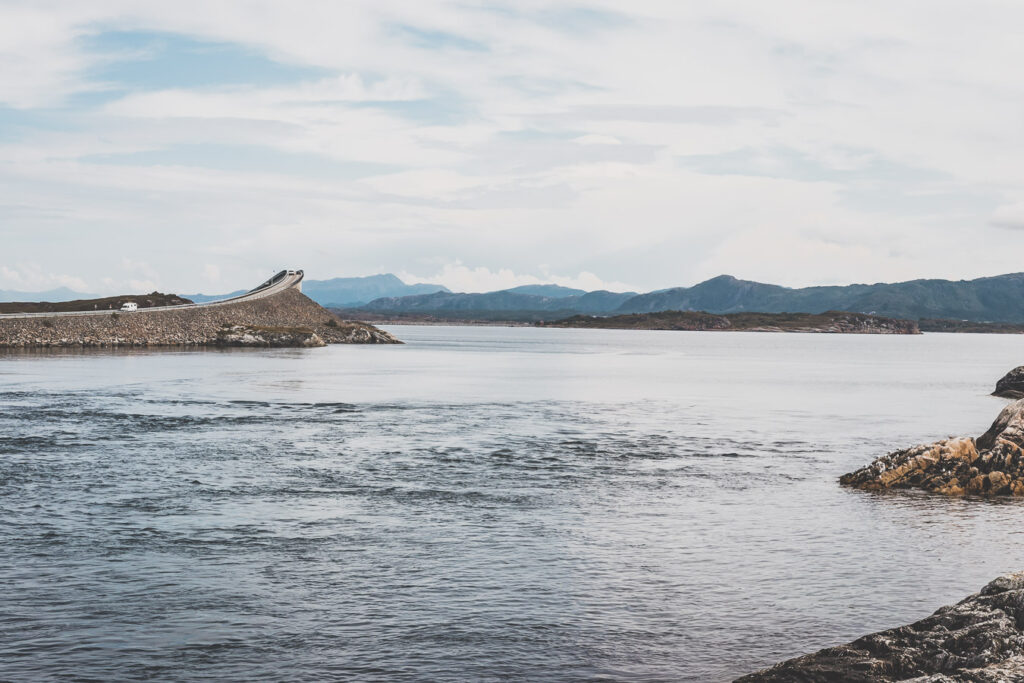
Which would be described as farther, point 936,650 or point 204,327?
point 204,327

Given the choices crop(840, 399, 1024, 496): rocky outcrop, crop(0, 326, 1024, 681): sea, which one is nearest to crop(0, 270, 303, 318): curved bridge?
crop(0, 326, 1024, 681): sea

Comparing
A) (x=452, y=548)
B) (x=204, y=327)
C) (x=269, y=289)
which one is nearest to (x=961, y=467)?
(x=452, y=548)

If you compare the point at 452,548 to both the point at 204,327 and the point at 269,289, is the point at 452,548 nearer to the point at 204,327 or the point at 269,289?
the point at 204,327

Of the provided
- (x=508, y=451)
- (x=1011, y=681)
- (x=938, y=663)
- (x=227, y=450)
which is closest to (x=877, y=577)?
(x=938, y=663)

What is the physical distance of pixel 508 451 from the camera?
113 ft

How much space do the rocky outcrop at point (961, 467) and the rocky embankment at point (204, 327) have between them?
396ft

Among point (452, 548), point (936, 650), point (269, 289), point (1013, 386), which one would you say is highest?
point (269, 289)

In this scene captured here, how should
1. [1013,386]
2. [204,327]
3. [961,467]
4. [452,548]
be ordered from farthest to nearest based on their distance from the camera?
[204,327] → [1013,386] → [961,467] → [452,548]

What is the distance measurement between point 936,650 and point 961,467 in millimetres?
17882

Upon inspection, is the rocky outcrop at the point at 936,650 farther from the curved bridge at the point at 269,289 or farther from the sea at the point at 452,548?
the curved bridge at the point at 269,289

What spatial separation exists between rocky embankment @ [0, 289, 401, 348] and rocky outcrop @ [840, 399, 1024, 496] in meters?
121

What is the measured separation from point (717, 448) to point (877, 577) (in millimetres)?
19499

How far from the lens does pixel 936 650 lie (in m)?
11.2

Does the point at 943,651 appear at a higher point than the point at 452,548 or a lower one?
higher
